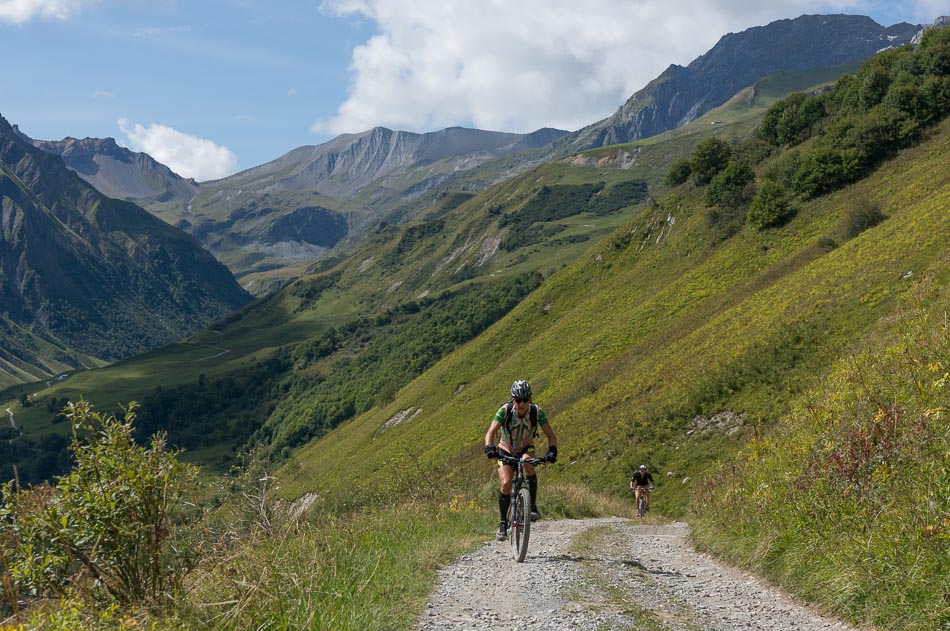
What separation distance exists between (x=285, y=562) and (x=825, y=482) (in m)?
7.33

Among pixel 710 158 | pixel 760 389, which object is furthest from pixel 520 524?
pixel 710 158

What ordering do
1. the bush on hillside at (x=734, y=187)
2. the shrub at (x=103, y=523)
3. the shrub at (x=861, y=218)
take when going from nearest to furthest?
the shrub at (x=103, y=523) < the shrub at (x=861, y=218) < the bush on hillside at (x=734, y=187)

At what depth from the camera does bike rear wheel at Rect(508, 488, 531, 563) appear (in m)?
10.4

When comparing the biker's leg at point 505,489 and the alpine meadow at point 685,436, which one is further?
the biker's leg at point 505,489

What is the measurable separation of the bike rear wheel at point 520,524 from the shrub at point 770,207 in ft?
182

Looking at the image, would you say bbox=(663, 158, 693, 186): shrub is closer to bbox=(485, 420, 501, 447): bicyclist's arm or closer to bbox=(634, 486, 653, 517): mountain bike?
bbox=(634, 486, 653, 517): mountain bike

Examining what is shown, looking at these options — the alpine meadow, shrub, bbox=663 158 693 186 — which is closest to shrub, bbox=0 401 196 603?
Result: the alpine meadow

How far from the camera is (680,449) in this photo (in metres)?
30.5

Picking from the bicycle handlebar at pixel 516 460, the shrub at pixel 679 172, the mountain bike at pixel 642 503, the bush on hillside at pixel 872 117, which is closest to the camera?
the bicycle handlebar at pixel 516 460

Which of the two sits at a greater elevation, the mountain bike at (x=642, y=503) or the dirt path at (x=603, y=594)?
the dirt path at (x=603, y=594)

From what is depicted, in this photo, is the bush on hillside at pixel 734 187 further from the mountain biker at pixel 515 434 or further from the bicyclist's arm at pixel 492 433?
the bicyclist's arm at pixel 492 433

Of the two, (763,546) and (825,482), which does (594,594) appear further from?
(825,482)

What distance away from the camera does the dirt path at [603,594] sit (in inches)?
265

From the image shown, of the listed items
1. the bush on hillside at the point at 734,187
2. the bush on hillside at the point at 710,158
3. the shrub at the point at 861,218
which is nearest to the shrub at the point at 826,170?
the bush on hillside at the point at 734,187
